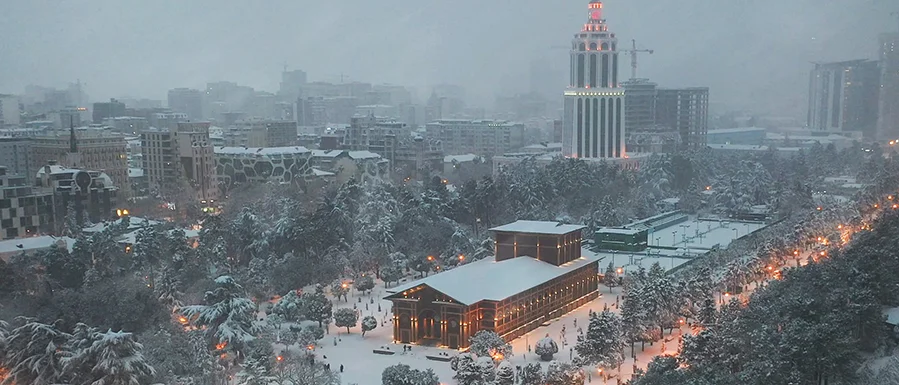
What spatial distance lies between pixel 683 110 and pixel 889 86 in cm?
1631

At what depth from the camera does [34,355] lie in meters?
10.6

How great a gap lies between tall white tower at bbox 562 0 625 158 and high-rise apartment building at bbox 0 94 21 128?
800 inches

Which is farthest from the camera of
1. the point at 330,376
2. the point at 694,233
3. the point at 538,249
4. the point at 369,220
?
the point at 694,233

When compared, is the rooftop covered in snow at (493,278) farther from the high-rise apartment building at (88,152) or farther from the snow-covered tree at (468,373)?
the high-rise apartment building at (88,152)

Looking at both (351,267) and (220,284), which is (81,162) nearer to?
(351,267)

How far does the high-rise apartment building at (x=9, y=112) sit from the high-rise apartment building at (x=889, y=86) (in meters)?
25.9

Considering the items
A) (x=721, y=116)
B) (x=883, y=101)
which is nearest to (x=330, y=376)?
(x=883, y=101)

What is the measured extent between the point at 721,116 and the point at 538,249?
3363 cm

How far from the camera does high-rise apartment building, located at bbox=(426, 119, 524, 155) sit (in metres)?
46.9

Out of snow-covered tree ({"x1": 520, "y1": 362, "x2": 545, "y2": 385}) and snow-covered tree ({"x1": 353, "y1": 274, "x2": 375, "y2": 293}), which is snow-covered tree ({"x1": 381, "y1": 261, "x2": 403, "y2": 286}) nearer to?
snow-covered tree ({"x1": 353, "y1": 274, "x2": 375, "y2": 293})

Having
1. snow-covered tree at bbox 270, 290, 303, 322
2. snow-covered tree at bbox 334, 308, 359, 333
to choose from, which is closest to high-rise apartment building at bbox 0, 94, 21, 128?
snow-covered tree at bbox 270, 290, 303, 322

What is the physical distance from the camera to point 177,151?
28.8 metres

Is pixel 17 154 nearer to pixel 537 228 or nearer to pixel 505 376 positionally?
pixel 537 228

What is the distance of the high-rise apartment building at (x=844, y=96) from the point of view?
30.4 meters
